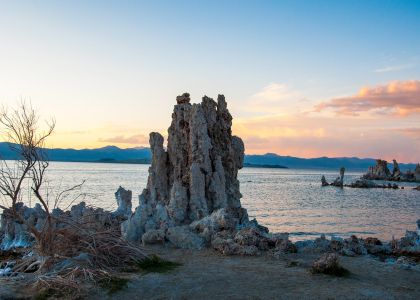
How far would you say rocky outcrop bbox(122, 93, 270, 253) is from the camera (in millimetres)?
19531

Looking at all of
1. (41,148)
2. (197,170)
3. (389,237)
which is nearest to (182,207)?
(197,170)

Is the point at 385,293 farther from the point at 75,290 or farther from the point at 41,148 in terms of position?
the point at 41,148

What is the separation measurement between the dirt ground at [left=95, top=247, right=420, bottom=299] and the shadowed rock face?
292 inches

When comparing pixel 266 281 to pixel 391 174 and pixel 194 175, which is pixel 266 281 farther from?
pixel 391 174

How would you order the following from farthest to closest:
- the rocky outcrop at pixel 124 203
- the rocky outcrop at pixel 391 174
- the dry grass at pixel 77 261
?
the rocky outcrop at pixel 391 174
the rocky outcrop at pixel 124 203
the dry grass at pixel 77 261

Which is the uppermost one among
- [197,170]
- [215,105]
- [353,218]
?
[215,105]

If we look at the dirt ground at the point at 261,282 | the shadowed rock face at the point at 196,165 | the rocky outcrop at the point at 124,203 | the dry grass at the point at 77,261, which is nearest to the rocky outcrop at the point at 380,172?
the shadowed rock face at the point at 196,165

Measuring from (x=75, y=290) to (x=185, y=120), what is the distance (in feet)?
49.4

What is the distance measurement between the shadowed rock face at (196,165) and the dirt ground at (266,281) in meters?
7.42

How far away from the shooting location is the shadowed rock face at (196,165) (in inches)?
898

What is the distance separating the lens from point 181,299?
1047cm

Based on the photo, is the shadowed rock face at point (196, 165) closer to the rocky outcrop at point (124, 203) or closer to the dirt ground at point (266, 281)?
the rocky outcrop at point (124, 203)

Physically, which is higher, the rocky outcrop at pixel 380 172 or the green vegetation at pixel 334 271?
the rocky outcrop at pixel 380 172

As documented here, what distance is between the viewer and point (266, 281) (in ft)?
39.4
